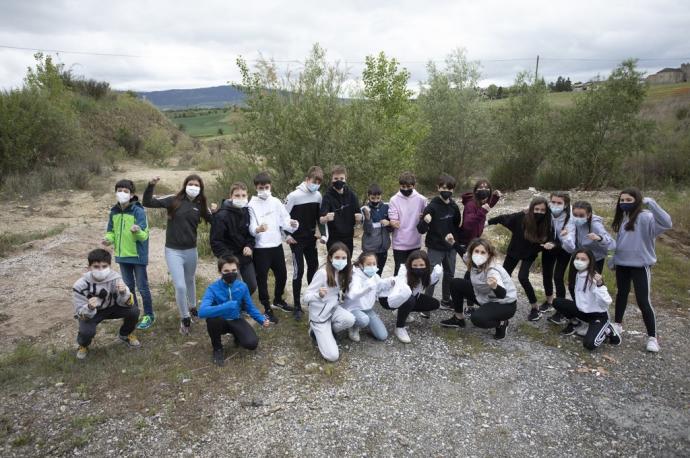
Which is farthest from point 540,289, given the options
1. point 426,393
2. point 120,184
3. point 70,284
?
point 70,284

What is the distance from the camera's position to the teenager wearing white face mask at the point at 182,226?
510 centimetres

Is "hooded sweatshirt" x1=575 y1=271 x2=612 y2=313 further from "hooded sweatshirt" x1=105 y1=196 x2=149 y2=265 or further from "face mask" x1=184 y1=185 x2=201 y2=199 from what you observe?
"hooded sweatshirt" x1=105 y1=196 x2=149 y2=265

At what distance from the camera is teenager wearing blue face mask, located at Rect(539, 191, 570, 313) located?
5.48 metres

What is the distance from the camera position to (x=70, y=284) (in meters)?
7.17

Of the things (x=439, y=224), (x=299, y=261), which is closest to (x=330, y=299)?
(x=299, y=261)

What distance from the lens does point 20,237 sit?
9766mm

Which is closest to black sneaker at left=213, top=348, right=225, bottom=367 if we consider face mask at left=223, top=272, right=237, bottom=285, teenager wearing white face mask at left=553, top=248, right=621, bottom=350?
face mask at left=223, top=272, right=237, bottom=285

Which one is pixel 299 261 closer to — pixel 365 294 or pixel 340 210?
pixel 340 210

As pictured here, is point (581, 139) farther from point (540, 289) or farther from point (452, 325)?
point (452, 325)

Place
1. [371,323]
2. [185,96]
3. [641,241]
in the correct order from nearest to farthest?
[641,241], [371,323], [185,96]

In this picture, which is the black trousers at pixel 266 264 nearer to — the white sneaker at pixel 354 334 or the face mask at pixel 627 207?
the white sneaker at pixel 354 334

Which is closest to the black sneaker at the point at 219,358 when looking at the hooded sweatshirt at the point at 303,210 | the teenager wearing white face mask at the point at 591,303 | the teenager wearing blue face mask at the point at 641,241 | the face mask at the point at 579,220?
the hooded sweatshirt at the point at 303,210

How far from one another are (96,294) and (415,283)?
3559 millimetres

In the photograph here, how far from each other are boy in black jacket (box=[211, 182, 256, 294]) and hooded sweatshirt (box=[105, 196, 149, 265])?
2.71ft
